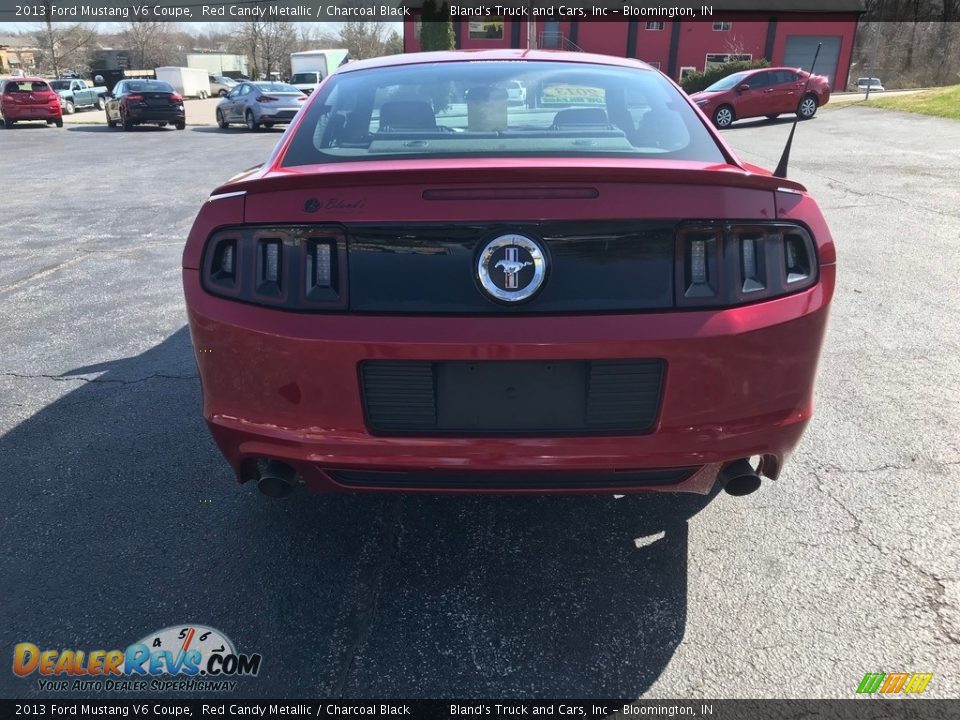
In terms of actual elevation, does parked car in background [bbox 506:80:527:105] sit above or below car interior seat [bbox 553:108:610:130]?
above

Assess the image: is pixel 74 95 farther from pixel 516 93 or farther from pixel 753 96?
pixel 516 93

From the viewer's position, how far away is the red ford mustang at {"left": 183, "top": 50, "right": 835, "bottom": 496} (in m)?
1.94

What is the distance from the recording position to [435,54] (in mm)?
3404

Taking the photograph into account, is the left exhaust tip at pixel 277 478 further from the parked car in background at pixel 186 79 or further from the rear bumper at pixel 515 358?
the parked car in background at pixel 186 79

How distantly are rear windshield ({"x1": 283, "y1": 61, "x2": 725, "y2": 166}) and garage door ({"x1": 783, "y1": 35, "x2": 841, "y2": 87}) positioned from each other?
49.0m

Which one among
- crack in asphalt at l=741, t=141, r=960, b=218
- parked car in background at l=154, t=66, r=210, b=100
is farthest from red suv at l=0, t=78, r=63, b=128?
crack in asphalt at l=741, t=141, r=960, b=218

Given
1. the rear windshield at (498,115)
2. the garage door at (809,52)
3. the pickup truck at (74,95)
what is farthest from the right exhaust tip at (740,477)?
the garage door at (809,52)

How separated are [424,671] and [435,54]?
8.90 feet

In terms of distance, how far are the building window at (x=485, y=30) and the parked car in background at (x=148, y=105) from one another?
2815 centimetres

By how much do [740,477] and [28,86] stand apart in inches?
1206

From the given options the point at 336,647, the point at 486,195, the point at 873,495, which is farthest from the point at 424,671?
the point at 873,495

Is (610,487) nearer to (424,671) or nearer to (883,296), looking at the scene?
(424,671)

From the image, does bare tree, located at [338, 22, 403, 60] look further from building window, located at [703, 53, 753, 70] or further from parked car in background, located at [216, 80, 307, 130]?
parked car in background, located at [216, 80, 307, 130]

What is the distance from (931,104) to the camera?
20.8 meters
